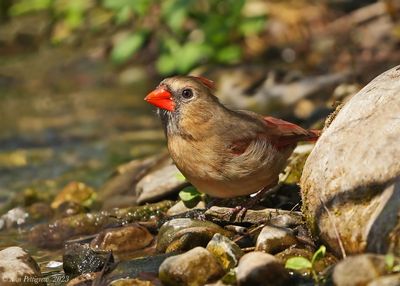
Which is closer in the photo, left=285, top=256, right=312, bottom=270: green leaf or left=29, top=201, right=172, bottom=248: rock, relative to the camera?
left=285, top=256, right=312, bottom=270: green leaf

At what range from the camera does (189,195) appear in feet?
18.5

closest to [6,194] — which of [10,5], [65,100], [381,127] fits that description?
[65,100]

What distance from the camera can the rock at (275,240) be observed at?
429 centimetres

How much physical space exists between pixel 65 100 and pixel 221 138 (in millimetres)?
6979

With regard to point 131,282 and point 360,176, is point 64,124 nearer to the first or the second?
point 131,282

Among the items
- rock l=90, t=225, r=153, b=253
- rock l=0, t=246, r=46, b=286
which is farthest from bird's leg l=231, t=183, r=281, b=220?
A: rock l=0, t=246, r=46, b=286

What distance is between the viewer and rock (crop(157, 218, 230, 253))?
461 cm

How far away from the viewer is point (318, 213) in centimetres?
418

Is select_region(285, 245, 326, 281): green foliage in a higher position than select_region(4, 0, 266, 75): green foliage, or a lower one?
lower

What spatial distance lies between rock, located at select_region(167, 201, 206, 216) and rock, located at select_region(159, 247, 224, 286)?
1.51 m

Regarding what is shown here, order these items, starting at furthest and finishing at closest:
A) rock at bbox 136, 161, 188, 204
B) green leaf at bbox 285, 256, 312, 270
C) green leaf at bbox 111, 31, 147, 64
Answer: green leaf at bbox 111, 31, 147, 64 → rock at bbox 136, 161, 188, 204 → green leaf at bbox 285, 256, 312, 270

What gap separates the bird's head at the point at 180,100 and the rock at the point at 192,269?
1.28m

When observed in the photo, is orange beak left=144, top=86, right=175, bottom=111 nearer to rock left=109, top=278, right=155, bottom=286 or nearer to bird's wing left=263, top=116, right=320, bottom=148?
bird's wing left=263, top=116, right=320, bottom=148

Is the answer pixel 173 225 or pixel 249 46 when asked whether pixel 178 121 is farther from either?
pixel 249 46
